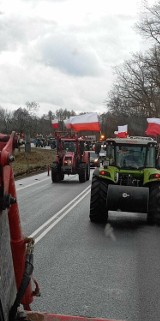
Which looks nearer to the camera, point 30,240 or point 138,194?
point 30,240

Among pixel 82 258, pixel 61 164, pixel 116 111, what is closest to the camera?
pixel 82 258

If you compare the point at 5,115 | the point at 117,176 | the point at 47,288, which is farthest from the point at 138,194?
the point at 5,115

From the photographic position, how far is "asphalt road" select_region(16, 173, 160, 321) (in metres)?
5.50

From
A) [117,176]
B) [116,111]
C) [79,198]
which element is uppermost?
[116,111]

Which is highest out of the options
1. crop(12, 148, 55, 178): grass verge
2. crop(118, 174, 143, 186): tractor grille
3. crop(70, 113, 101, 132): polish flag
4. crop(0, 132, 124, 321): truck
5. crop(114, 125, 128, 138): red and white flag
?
crop(70, 113, 101, 132): polish flag

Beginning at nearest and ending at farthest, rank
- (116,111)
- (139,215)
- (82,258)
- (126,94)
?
(82,258) → (139,215) → (126,94) → (116,111)

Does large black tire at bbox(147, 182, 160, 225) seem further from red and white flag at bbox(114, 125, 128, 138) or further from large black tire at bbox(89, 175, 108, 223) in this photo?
red and white flag at bbox(114, 125, 128, 138)

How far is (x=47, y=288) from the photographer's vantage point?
241 inches

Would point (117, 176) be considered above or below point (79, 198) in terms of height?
above

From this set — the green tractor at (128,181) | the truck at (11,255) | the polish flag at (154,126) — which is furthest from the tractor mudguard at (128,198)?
the polish flag at (154,126)

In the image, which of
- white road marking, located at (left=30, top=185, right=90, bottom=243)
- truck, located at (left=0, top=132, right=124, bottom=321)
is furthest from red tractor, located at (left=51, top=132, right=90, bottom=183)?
truck, located at (left=0, top=132, right=124, bottom=321)

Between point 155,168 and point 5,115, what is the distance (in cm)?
8016

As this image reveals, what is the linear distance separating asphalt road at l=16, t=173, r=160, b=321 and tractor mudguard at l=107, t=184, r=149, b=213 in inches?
18.8

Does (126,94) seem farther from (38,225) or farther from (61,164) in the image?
(38,225)
